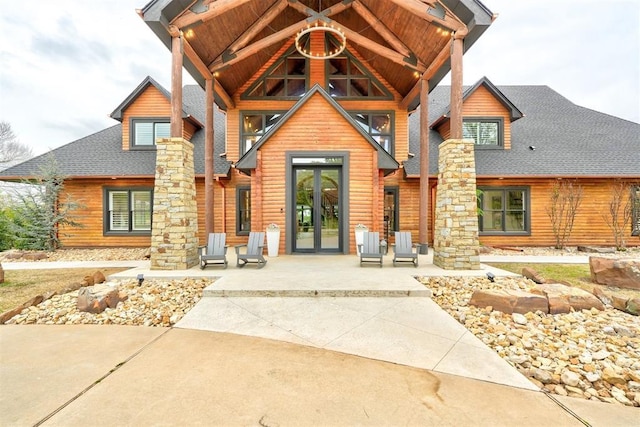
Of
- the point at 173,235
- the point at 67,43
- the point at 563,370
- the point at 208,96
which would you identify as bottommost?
the point at 563,370

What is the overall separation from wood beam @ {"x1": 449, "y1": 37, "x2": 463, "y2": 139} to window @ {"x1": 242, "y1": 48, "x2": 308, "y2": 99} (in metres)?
5.67

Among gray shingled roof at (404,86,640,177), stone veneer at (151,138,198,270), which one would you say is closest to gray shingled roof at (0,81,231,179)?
stone veneer at (151,138,198,270)

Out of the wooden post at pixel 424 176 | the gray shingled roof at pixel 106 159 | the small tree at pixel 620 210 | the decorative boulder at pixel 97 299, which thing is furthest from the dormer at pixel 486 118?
the decorative boulder at pixel 97 299

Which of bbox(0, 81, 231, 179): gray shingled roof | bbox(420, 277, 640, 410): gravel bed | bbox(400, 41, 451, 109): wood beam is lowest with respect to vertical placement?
bbox(420, 277, 640, 410): gravel bed

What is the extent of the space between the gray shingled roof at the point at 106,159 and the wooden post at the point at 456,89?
7.50 m

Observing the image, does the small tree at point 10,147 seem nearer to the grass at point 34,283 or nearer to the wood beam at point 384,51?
the grass at point 34,283

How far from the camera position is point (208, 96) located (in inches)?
366

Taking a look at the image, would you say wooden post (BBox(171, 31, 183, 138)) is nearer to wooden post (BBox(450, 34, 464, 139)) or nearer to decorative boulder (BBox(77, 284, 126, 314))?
decorative boulder (BBox(77, 284, 126, 314))

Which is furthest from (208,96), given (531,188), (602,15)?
(602,15)

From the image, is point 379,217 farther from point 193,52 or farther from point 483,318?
point 193,52

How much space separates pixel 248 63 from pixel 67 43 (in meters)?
45.3

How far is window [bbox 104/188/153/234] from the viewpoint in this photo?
1057cm

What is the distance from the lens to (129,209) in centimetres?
1055

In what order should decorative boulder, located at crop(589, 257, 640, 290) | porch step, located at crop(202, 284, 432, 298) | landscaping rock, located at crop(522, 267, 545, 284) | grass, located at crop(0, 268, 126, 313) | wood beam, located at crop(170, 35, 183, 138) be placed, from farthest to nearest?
wood beam, located at crop(170, 35, 183, 138) < landscaping rock, located at crop(522, 267, 545, 284) < decorative boulder, located at crop(589, 257, 640, 290) < grass, located at crop(0, 268, 126, 313) < porch step, located at crop(202, 284, 432, 298)
